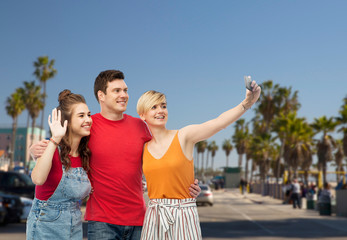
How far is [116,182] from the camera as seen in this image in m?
3.40

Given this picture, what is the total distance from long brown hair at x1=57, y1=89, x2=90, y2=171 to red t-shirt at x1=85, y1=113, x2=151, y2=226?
5cm

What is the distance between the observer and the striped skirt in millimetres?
3367

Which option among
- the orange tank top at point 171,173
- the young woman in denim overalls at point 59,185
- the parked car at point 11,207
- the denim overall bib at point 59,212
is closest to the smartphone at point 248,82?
the orange tank top at point 171,173

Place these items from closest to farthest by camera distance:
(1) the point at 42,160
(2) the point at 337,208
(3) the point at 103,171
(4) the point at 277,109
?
1. (1) the point at 42,160
2. (3) the point at 103,171
3. (2) the point at 337,208
4. (4) the point at 277,109

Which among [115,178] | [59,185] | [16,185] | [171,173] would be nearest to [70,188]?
[59,185]

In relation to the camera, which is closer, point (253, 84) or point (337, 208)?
point (253, 84)

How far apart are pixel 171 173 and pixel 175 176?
36 millimetres

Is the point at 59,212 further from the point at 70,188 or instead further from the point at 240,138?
the point at 240,138

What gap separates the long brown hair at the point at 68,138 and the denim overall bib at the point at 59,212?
0.11 metres

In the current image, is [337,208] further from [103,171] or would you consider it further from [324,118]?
[324,118]

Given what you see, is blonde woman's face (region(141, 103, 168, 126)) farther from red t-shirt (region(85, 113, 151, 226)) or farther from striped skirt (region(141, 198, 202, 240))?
striped skirt (region(141, 198, 202, 240))

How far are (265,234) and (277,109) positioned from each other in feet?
172

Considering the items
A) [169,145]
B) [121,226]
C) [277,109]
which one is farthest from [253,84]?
[277,109]

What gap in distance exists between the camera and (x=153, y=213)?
3418 mm
